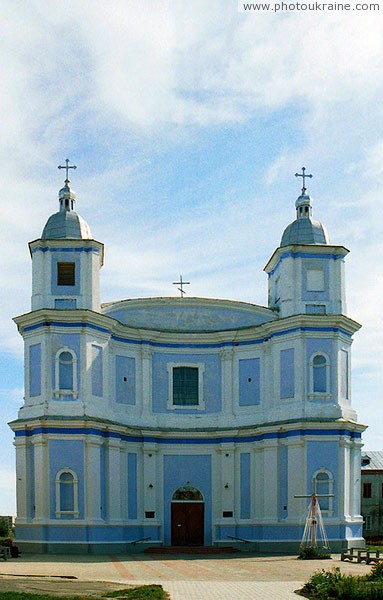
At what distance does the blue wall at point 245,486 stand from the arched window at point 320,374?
4.44 metres

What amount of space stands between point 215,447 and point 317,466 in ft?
16.9

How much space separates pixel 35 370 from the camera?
120ft

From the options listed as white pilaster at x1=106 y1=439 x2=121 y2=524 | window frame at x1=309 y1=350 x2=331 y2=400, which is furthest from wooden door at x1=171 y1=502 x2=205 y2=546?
window frame at x1=309 y1=350 x2=331 y2=400

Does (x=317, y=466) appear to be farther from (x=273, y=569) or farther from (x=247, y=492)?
(x=273, y=569)

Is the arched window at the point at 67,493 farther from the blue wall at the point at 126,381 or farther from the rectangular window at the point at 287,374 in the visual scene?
the rectangular window at the point at 287,374

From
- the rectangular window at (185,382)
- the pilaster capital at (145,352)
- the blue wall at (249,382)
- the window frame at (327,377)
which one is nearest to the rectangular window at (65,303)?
the pilaster capital at (145,352)

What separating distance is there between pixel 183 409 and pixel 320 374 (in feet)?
20.9

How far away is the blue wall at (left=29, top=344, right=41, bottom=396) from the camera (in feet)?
120

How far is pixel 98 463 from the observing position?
3625 centimetres

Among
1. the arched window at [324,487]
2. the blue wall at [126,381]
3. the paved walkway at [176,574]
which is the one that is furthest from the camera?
the blue wall at [126,381]

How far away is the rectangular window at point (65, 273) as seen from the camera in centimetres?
3741

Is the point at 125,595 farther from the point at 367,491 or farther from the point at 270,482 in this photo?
the point at 367,491

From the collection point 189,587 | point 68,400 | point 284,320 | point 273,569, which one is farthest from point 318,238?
point 189,587

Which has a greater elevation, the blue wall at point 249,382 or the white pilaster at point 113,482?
the blue wall at point 249,382
